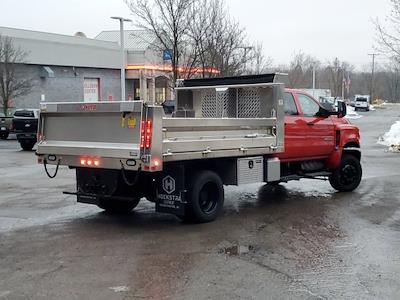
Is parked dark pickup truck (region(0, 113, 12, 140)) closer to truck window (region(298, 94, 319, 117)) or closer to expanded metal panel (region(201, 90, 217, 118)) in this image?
expanded metal panel (region(201, 90, 217, 118))

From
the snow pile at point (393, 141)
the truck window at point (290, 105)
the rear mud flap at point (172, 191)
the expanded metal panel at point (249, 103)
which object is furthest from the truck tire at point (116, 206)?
the snow pile at point (393, 141)

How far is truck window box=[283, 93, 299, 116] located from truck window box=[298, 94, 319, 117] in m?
0.23

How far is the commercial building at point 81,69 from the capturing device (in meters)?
39.5

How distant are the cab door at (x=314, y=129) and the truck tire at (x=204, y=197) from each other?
260cm

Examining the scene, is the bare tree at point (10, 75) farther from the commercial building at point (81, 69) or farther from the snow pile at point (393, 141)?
the snow pile at point (393, 141)

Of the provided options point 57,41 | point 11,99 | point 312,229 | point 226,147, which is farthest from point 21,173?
point 57,41

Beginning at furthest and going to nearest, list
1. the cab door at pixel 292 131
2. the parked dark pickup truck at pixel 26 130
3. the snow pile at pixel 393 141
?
the parked dark pickup truck at pixel 26 130
the snow pile at pixel 393 141
the cab door at pixel 292 131

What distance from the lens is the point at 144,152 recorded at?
7.49m

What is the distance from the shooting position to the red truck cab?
34.7ft

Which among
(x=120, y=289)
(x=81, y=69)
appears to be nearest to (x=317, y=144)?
(x=120, y=289)

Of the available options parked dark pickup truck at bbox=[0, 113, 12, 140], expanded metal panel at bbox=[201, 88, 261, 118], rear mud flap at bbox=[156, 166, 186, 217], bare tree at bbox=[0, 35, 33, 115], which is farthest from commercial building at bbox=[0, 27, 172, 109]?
rear mud flap at bbox=[156, 166, 186, 217]

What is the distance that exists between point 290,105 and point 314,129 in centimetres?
72

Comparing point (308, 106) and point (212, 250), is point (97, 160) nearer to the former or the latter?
point (212, 250)

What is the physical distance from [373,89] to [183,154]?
121407 millimetres
